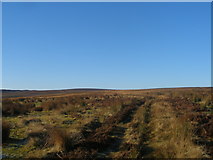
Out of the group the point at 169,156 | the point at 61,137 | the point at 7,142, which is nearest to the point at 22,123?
the point at 7,142

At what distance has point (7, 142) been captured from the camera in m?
7.32

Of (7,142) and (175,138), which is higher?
(175,138)

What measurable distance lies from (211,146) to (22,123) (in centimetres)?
1088

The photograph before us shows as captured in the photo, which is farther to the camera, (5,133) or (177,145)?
(5,133)

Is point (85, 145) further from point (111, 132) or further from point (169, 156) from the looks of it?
point (169, 156)

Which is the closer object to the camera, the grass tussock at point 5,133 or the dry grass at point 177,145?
the dry grass at point 177,145

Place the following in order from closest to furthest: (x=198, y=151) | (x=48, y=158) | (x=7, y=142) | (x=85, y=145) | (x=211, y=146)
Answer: (x=198, y=151) < (x=48, y=158) < (x=211, y=146) < (x=85, y=145) < (x=7, y=142)

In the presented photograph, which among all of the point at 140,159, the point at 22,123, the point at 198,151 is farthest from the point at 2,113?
the point at 198,151

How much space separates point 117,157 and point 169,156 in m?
1.71

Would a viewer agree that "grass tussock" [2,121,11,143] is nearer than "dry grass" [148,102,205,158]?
No

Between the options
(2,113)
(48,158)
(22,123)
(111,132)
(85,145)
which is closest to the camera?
(48,158)

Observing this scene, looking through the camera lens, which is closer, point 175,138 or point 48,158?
point 48,158

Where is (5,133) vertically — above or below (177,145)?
below

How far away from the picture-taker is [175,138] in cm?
630
